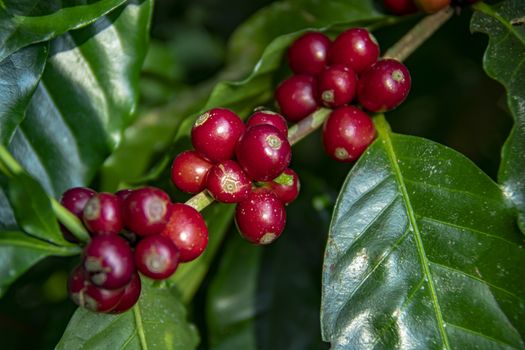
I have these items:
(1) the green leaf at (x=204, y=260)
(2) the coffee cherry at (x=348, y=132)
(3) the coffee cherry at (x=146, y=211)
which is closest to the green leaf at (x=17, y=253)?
(3) the coffee cherry at (x=146, y=211)

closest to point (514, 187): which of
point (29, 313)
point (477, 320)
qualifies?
point (477, 320)

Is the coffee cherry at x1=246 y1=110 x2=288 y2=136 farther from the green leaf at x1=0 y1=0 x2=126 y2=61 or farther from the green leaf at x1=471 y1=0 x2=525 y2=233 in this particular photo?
the green leaf at x1=471 y1=0 x2=525 y2=233

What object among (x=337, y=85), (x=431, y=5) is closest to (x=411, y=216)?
(x=337, y=85)

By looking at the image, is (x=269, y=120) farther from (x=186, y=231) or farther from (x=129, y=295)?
(x=129, y=295)

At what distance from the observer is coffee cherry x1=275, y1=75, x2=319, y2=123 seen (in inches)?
66.6

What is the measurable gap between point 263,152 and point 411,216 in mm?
398

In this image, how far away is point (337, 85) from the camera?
1.59 meters

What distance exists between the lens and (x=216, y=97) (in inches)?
70.7

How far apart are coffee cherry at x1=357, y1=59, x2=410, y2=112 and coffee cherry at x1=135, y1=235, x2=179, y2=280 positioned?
Result: 62 cm

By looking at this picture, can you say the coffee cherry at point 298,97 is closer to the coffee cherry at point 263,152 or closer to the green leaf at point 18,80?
the coffee cherry at point 263,152

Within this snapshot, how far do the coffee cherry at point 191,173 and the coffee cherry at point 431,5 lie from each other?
72 centimetres

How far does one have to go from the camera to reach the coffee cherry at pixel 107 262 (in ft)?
3.81

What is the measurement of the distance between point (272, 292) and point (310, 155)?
829 mm

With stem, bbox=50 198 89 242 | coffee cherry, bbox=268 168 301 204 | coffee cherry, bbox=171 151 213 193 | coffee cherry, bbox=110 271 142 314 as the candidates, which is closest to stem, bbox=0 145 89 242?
stem, bbox=50 198 89 242
